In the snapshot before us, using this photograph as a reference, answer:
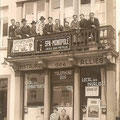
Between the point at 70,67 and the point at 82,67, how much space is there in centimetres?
60

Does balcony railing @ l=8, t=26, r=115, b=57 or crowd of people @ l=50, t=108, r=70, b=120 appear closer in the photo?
balcony railing @ l=8, t=26, r=115, b=57

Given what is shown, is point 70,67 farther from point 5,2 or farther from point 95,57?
point 5,2

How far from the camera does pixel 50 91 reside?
19.7 metres

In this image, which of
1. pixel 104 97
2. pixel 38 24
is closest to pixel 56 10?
pixel 38 24

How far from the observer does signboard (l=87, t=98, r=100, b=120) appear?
18.3m

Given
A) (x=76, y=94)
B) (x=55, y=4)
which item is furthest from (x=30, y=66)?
(x=55, y=4)

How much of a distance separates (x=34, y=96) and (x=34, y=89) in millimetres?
350

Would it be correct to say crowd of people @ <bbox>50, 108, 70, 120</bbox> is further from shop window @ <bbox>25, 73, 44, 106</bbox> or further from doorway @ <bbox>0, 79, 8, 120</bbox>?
doorway @ <bbox>0, 79, 8, 120</bbox>

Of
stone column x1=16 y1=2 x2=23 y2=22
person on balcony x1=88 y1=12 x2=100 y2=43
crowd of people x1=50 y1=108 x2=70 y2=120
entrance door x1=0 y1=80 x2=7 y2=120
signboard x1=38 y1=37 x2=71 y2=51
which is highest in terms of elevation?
A: stone column x1=16 y1=2 x2=23 y2=22

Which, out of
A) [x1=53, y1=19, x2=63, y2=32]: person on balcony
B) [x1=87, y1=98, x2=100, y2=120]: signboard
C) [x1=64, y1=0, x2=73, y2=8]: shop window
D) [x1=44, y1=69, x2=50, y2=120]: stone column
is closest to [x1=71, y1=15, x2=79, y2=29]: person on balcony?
[x1=53, y1=19, x2=63, y2=32]: person on balcony

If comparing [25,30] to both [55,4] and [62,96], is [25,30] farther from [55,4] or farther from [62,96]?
[62,96]

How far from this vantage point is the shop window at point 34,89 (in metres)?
20.0

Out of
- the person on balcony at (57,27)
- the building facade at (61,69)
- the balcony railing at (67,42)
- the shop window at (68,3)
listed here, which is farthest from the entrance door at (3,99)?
the shop window at (68,3)

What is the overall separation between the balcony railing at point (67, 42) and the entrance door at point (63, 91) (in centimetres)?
120
